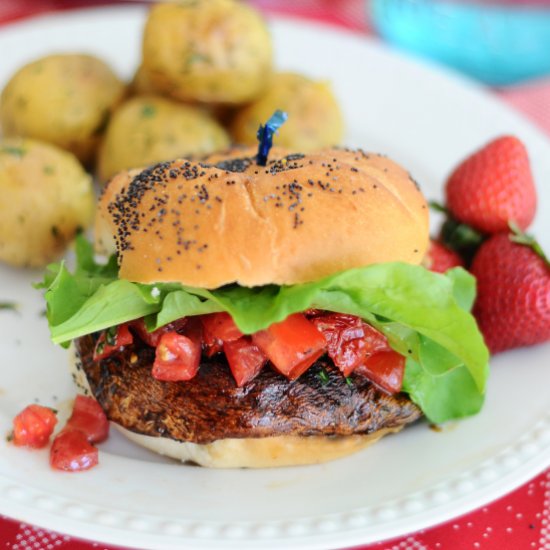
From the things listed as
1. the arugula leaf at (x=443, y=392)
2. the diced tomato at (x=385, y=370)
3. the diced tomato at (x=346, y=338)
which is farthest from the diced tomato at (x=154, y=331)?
the arugula leaf at (x=443, y=392)

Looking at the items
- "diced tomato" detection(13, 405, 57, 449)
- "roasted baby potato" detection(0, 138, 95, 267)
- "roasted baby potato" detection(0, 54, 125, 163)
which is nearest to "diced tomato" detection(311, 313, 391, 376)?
"diced tomato" detection(13, 405, 57, 449)

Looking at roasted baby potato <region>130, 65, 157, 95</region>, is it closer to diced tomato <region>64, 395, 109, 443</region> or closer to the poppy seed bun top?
the poppy seed bun top

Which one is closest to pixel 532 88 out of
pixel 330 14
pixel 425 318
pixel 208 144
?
pixel 330 14

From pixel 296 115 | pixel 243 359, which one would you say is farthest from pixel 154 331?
pixel 296 115

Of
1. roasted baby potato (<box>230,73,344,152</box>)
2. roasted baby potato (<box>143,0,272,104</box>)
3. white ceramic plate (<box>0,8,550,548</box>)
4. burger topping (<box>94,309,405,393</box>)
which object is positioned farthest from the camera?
roasted baby potato (<box>230,73,344,152</box>)

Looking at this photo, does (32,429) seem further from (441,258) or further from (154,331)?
(441,258)

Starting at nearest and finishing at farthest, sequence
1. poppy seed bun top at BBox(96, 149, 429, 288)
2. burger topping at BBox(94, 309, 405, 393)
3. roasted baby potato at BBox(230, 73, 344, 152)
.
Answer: poppy seed bun top at BBox(96, 149, 429, 288)
burger topping at BBox(94, 309, 405, 393)
roasted baby potato at BBox(230, 73, 344, 152)

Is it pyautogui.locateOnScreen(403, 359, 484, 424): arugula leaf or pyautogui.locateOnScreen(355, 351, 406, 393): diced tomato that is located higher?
pyautogui.locateOnScreen(355, 351, 406, 393): diced tomato
